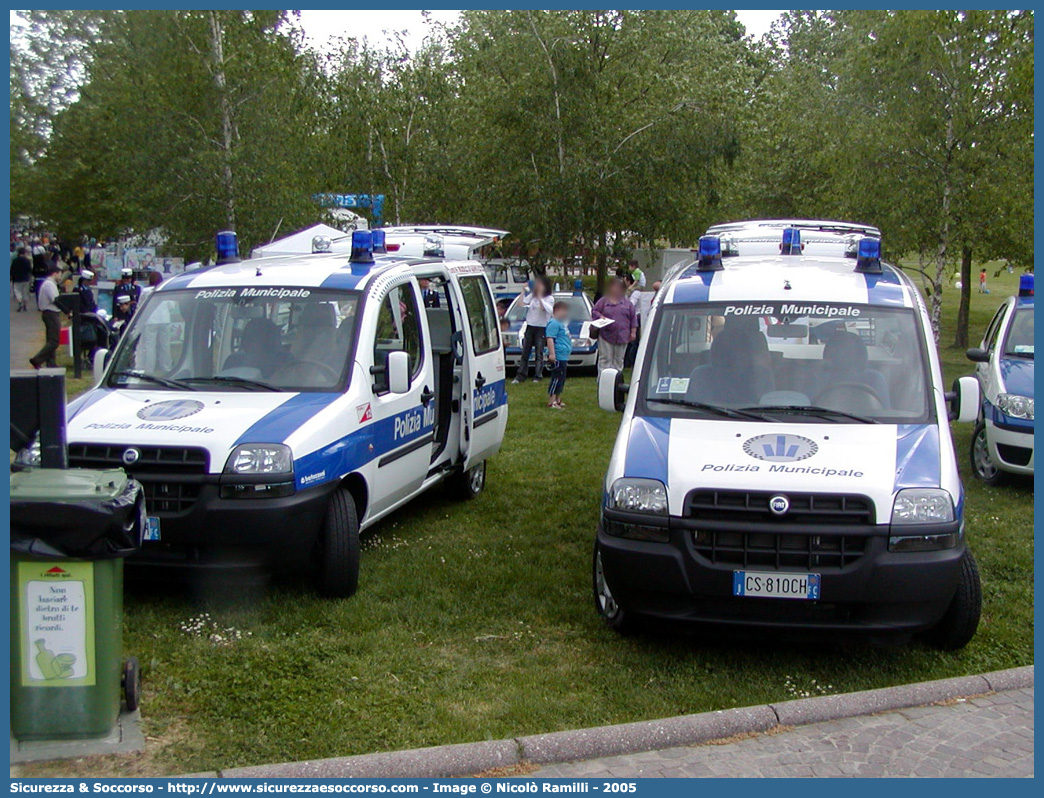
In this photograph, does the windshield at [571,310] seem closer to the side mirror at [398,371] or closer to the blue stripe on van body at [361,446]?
the blue stripe on van body at [361,446]

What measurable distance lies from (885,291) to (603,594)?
2601 mm

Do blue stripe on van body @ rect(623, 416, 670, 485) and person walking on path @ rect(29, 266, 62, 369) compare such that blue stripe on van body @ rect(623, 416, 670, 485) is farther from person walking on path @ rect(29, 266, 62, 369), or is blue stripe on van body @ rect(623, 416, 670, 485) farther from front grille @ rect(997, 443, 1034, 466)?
person walking on path @ rect(29, 266, 62, 369)

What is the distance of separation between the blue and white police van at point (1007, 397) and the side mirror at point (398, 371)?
16.2 feet

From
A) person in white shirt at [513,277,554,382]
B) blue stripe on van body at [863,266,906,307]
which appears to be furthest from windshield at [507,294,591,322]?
blue stripe on van body at [863,266,906,307]

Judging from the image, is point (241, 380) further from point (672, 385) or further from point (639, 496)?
point (639, 496)

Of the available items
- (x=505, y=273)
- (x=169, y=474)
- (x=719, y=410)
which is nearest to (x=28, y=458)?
(x=169, y=474)

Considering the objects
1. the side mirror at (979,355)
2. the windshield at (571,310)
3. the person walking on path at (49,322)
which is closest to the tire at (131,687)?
the side mirror at (979,355)

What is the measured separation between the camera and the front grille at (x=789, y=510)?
538 centimetres

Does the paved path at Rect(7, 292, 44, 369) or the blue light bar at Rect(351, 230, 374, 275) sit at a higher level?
the blue light bar at Rect(351, 230, 374, 275)

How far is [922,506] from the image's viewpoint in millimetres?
5418

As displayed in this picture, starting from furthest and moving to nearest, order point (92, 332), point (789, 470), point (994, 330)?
point (92, 332), point (994, 330), point (789, 470)

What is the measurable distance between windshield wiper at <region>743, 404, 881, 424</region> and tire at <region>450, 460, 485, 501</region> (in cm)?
334

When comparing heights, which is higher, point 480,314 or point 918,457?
point 480,314

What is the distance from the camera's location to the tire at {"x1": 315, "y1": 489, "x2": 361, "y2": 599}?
6516 millimetres
